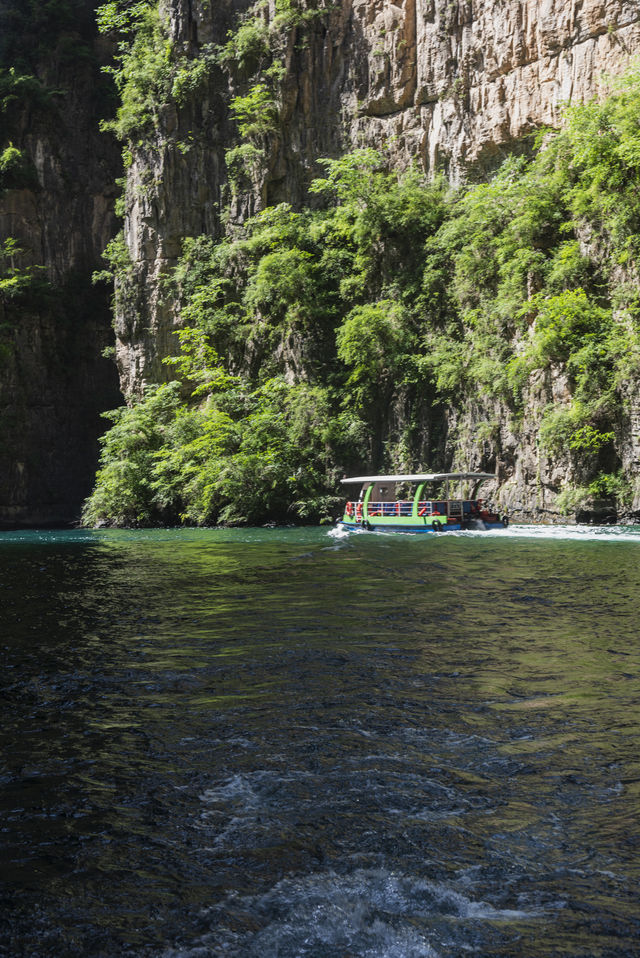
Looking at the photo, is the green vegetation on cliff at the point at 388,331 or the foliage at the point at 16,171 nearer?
the green vegetation on cliff at the point at 388,331

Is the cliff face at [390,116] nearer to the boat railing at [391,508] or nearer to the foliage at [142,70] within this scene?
the foliage at [142,70]

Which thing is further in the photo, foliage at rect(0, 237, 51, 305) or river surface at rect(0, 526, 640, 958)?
foliage at rect(0, 237, 51, 305)

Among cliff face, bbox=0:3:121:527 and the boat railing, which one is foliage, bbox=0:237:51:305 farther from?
the boat railing

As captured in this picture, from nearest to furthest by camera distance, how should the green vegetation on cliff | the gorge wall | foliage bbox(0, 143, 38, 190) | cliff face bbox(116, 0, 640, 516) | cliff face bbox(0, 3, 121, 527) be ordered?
the green vegetation on cliff → cliff face bbox(116, 0, 640, 516) → the gorge wall → cliff face bbox(0, 3, 121, 527) → foliage bbox(0, 143, 38, 190)

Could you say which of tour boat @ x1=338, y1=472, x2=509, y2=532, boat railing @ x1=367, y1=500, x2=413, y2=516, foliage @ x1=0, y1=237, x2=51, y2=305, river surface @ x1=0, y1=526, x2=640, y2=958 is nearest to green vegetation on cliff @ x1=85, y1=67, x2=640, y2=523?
tour boat @ x1=338, y1=472, x2=509, y2=532

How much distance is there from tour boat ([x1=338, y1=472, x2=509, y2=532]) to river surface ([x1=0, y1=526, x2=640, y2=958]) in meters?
14.8

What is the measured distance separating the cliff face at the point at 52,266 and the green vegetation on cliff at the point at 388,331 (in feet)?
27.6

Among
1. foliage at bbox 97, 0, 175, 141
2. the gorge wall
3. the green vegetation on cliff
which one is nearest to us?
the green vegetation on cliff

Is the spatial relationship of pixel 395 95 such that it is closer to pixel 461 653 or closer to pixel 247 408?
pixel 247 408

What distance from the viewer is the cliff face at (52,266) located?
49.2 m

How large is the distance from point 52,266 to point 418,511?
3693cm

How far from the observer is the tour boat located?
2617cm

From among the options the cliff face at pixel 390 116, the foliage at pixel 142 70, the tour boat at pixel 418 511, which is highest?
the foliage at pixel 142 70

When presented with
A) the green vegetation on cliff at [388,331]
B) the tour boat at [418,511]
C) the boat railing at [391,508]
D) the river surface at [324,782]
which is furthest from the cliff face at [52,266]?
the river surface at [324,782]
